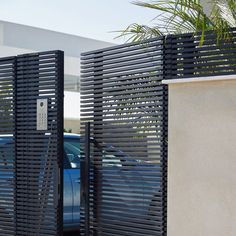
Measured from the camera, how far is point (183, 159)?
242 inches

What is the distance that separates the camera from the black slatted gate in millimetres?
7801

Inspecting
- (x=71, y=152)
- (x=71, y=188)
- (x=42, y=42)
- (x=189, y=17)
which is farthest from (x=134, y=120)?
(x=42, y=42)

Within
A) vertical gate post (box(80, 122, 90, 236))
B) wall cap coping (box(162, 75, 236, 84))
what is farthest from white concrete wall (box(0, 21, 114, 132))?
wall cap coping (box(162, 75, 236, 84))

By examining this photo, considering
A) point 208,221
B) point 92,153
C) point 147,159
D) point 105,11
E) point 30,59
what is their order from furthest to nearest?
point 105,11
point 30,59
point 92,153
point 147,159
point 208,221

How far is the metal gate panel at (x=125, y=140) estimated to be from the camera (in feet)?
22.5

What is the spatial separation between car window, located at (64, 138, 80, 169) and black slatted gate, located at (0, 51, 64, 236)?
1294 millimetres

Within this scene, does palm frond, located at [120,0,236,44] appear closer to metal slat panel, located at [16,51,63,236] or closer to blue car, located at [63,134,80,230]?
metal slat panel, located at [16,51,63,236]

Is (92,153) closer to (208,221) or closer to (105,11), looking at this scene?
(208,221)

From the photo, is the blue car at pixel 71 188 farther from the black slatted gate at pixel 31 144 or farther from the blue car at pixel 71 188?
the black slatted gate at pixel 31 144

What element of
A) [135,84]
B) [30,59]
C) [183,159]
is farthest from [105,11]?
[183,159]

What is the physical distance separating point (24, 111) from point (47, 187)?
0.99m

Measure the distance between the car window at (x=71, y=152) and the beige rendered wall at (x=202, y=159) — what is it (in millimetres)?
3523

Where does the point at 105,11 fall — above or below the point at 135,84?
above

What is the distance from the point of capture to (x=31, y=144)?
811 centimetres
